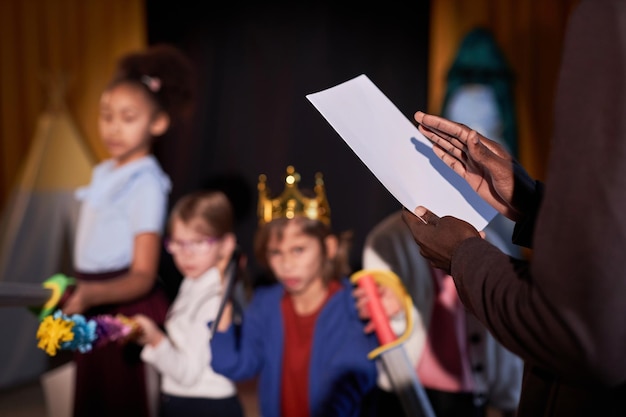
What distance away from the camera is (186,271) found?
1.98m

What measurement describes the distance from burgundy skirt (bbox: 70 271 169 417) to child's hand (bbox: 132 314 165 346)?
0.46 ft

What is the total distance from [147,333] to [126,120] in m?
0.63

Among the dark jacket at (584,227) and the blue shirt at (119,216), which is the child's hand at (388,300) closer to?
the blue shirt at (119,216)

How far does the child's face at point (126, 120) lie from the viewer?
209cm

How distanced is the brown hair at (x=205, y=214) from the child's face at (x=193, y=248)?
0.6 inches

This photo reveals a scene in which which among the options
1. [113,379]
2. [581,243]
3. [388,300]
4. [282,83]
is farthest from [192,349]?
[282,83]

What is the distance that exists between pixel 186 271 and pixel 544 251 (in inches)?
58.1

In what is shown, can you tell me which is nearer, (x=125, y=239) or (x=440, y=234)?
(x=440, y=234)

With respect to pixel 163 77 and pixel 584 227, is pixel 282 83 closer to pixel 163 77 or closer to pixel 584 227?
pixel 163 77

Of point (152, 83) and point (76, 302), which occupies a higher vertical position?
point (152, 83)

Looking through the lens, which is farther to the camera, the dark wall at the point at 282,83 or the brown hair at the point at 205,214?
the dark wall at the point at 282,83

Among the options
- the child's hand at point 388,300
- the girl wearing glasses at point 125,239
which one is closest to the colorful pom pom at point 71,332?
the girl wearing glasses at point 125,239

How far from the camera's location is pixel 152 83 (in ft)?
7.04

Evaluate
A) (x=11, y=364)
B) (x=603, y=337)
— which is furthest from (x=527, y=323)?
(x=11, y=364)
